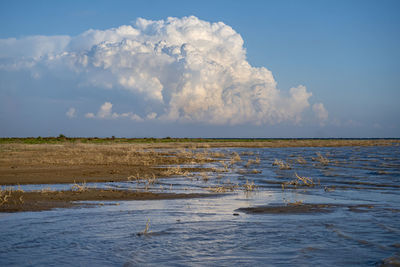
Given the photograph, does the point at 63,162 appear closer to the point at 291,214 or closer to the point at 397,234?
the point at 291,214

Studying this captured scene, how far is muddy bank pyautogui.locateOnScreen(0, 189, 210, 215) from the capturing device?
13844 mm

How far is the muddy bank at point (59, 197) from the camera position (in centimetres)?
1384

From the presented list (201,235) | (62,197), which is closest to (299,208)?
(201,235)

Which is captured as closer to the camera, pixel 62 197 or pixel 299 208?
pixel 299 208

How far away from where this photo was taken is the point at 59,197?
15727mm

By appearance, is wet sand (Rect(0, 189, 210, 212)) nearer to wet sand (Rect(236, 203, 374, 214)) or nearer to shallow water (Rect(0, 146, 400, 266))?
shallow water (Rect(0, 146, 400, 266))

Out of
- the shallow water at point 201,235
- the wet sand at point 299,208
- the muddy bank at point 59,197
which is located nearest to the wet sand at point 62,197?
the muddy bank at point 59,197

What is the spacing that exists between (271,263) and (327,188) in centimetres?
1272

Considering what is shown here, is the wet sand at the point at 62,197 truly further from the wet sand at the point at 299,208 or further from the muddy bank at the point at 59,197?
the wet sand at the point at 299,208

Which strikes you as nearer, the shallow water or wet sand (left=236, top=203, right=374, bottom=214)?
the shallow water

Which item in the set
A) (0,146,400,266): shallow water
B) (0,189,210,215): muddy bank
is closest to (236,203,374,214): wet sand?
(0,146,400,266): shallow water

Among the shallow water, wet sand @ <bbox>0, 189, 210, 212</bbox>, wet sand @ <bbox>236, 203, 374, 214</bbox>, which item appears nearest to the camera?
the shallow water

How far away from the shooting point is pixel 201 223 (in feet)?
37.3

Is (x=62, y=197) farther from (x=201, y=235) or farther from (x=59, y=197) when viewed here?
(x=201, y=235)
